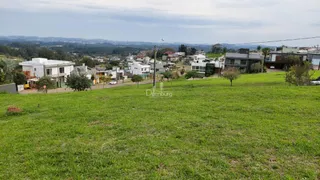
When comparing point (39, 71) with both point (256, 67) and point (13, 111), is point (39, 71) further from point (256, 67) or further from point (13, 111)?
point (13, 111)

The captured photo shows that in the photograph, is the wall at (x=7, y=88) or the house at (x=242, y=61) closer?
the wall at (x=7, y=88)

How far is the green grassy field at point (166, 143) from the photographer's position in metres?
3.82

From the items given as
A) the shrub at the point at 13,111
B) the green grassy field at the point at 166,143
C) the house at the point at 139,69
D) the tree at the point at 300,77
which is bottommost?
the house at the point at 139,69

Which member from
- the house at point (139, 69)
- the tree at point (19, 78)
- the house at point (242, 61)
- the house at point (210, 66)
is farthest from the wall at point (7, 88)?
the house at point (139, 69)

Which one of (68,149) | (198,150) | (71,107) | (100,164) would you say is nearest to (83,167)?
(100,164)

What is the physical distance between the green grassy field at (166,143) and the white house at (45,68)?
1387 inches

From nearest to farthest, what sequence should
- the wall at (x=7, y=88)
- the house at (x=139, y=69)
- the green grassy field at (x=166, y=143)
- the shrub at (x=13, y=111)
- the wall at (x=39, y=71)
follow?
the green grassy field at (x=166, y=143) → the shrub at (x=13, y=111) → the wall at (x=7, y=88) → the wall at (x=39, y=71) → the house at (x=139, y=69)

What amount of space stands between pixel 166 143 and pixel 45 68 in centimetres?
3988

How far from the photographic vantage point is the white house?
1577 inches

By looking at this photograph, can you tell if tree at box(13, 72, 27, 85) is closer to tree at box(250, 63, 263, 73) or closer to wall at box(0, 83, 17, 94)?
wall at box(0, 83, 17, 94)

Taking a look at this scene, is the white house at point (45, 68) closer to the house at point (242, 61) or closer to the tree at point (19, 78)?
the tree at point (19, 78)

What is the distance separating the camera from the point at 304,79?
14.0m

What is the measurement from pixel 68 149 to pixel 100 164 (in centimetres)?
95

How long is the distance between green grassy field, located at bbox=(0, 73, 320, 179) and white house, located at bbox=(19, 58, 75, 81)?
35.2m
